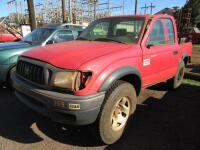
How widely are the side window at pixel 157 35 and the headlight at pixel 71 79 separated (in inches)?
69.6

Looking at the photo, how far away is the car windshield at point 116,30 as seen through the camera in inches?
178

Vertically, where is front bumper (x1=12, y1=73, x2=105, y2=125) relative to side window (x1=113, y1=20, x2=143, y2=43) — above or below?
below

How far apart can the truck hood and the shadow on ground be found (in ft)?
3.99

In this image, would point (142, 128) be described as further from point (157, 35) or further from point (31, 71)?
point (31, 71)

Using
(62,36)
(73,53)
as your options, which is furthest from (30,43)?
(73,53)

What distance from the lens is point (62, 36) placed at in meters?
7.20

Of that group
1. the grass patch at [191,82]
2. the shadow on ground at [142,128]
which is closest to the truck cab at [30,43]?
the shadow on ground at [142,128]

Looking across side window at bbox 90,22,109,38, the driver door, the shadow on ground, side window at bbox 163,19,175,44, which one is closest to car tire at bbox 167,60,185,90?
the shadow on ground

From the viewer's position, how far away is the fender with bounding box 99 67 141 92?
11.1 ft

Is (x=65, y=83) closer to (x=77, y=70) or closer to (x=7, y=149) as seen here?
(x=77, y=70)

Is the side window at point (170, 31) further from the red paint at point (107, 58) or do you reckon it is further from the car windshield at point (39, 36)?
the car windshield at point (39, 36)

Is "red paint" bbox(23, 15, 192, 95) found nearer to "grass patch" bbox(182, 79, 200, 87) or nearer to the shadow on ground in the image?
the shadow on ground

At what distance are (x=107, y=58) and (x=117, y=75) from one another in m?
0.28

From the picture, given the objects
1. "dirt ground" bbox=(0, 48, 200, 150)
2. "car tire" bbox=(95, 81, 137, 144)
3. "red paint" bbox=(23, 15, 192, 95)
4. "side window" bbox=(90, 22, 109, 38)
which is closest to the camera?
"red paint" bbox=(23, 15, 192, 95)
